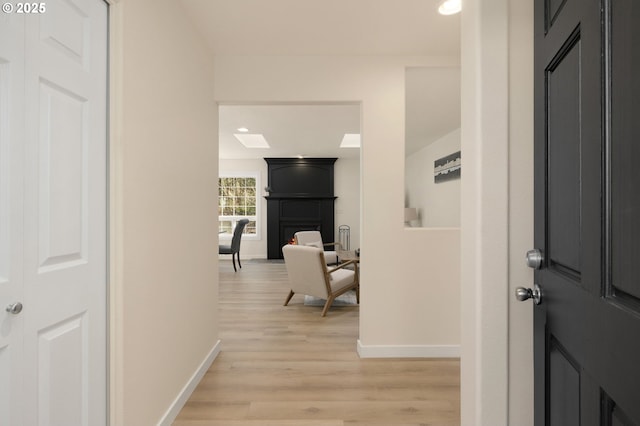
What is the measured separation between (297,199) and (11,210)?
736 cm

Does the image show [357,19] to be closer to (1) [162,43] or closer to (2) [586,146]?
(1) [162,43]

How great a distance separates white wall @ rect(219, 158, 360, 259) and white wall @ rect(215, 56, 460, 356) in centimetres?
566

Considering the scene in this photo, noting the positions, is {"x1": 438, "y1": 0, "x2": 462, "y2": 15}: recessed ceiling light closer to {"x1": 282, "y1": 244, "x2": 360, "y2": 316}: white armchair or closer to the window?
{"x1": 282, "y1": 244, "x2": 360, "y2": 316}: white armchair

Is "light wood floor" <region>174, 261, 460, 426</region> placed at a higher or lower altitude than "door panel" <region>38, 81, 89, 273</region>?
lower

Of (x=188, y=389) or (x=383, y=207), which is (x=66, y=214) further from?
(x=383, y=207)

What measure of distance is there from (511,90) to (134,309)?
1787 mm

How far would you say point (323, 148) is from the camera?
7.11 m

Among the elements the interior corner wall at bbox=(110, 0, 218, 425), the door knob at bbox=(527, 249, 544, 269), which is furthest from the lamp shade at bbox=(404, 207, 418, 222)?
the door knob at bbox=(527, 249, 544, 269)

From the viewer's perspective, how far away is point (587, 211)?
2.43 feet

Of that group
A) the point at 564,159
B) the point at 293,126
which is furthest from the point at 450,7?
the point at 293,126

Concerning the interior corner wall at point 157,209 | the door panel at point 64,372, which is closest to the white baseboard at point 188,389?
the interior corner wall at point 157,209

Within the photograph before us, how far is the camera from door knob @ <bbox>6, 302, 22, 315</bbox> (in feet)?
3.21

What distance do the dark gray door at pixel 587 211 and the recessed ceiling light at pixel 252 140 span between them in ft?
17.8

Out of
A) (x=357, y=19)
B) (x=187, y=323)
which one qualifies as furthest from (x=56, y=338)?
(x=357, y=19)
